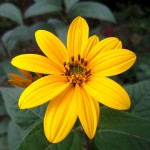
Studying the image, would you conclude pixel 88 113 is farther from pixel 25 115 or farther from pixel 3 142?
pixel 3 142

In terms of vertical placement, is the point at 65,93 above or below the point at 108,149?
above

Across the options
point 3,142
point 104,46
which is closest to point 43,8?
point 3,142

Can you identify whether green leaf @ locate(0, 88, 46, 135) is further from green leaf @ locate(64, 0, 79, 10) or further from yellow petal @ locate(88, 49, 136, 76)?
green leaf @ locate(64, 0, 79, 10)

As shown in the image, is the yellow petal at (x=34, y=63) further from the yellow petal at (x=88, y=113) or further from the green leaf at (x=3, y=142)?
the green leaf at (x=3, y=142)

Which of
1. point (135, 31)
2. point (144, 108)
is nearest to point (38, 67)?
point (144, 108)

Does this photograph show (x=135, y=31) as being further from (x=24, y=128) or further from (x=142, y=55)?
(x=24, y=128)
